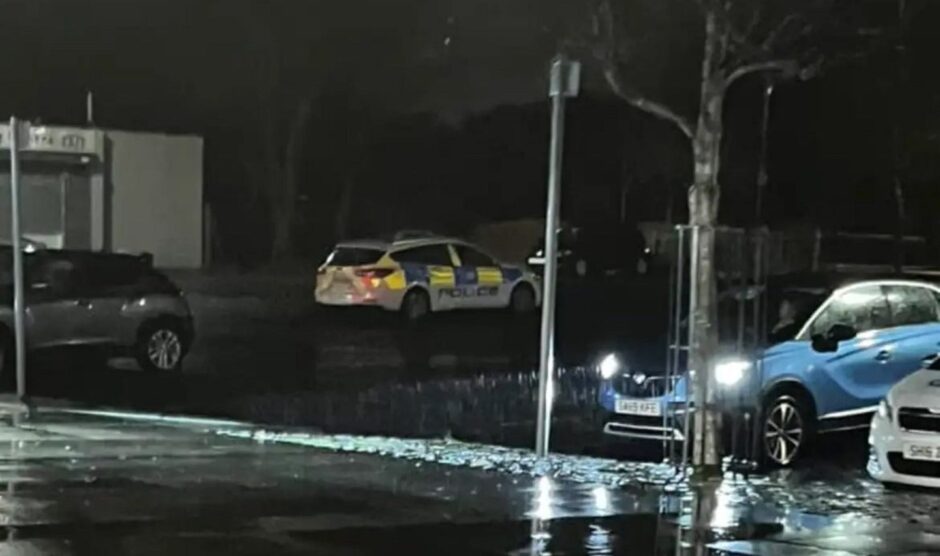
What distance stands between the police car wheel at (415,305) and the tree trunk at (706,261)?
15.1 m

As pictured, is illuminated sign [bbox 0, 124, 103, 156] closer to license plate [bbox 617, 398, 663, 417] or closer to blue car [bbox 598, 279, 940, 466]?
blue car [bbox 598, 279, 940, 466]

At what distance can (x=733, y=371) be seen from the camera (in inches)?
563

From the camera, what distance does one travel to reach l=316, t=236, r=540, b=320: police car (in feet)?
93.4

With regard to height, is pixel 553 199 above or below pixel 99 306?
above

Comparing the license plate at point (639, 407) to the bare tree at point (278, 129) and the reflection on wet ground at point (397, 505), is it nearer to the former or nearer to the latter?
the reflection on wet ground at point (397, 505)

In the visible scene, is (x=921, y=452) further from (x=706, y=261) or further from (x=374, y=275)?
(x=374, y=275)

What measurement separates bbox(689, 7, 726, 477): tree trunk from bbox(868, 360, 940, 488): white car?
1.36 meters

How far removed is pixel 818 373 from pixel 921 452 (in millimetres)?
1826

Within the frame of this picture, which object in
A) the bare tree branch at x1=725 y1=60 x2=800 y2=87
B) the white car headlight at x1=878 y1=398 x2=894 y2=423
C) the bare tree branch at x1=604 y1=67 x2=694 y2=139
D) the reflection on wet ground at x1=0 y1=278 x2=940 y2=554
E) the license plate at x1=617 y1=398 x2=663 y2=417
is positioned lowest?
the reflection on wet ground at x1=0 y1=278 x2=940 y2=554

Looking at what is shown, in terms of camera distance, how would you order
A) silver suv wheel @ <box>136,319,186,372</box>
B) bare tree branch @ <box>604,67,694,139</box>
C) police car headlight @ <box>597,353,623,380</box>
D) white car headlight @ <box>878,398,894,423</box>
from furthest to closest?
1. silver suv wheel @ <box>136,319,186,372</box>
2. police car headlight @ <box>597,353,623,380</box>
3. bare tree branch @ <box>604,67,694,139</box>
4. white car headlight @ <box>878,398,894,423</box>

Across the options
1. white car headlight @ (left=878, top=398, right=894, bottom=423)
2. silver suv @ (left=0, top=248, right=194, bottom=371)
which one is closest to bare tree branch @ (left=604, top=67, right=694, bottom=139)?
white car headlight @ (left=878, top=398, right=894, bottom=423)

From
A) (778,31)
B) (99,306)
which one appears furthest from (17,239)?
(778,31)

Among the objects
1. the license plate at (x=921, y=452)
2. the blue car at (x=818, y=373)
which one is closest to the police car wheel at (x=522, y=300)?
the blue car at (x=818, y=373)

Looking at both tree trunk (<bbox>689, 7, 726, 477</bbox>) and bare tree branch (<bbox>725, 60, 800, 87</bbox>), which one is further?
bare tree branch (<bbox>725, 60, 800, 87</bbox>)
